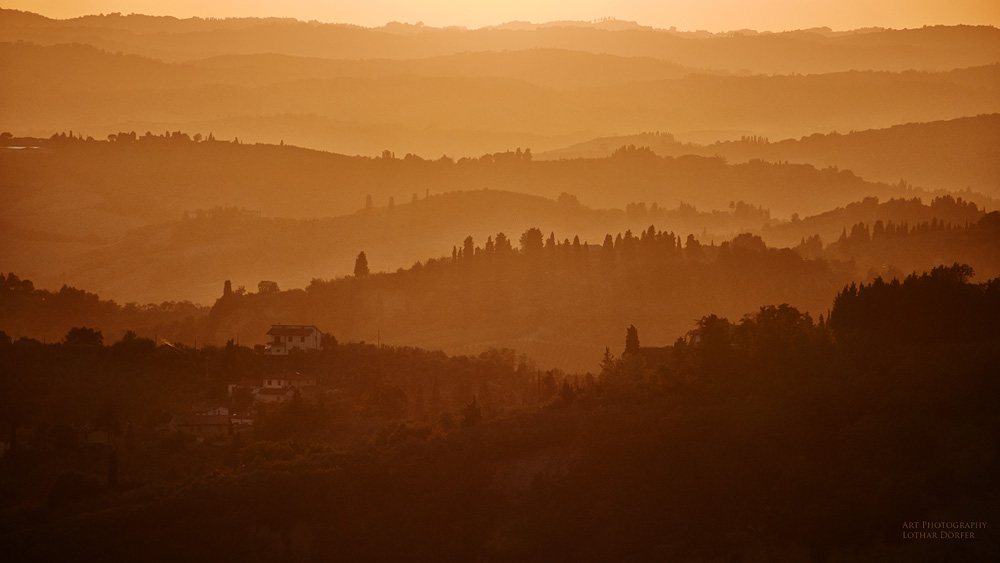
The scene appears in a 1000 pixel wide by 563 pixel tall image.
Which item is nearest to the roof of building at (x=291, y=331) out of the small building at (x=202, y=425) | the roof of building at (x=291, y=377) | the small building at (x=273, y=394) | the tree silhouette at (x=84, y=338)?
the roof of building at (x=291, y=377)

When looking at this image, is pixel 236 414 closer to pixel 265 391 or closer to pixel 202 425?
pixel 202 425

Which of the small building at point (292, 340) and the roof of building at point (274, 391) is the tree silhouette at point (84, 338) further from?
the roof of building at point (274, 391)

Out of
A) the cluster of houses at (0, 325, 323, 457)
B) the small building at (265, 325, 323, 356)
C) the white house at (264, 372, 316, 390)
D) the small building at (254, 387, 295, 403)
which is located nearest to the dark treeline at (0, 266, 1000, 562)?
the cluster of houses at (0, 325, 323, 457)

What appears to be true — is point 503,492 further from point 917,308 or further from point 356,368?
point 356,368

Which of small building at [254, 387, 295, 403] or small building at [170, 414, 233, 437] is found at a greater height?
small building at [254, 387, 295, 403]

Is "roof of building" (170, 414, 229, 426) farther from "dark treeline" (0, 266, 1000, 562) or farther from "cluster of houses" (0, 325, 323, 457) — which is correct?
"dark treeline" (0, 266, 1000, 562)

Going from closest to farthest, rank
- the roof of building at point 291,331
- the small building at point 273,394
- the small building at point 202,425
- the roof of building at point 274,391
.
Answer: the small building at point 202,425, the small building at point 273,394, the roof of building at point 274,391, the roof of building at point 291,331

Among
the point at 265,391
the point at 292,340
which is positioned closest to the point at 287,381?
the point at 265,391

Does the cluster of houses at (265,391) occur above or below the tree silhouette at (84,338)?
below
